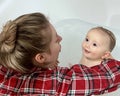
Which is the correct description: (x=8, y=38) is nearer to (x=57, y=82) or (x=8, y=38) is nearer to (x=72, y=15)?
(x=57, y=82)

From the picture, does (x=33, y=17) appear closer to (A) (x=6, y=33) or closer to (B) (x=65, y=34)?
(A) (x=6, y=33)

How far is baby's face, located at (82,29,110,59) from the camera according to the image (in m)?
0.99

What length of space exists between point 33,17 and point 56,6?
24.4 inches

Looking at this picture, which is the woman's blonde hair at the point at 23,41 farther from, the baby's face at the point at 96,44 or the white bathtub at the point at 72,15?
the white bathtub at the point at 72,15

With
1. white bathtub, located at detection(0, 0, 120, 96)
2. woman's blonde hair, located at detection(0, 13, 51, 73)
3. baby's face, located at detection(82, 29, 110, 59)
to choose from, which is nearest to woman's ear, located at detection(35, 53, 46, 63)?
woman's blonde hair, located at detection(0, 13, 51, 73)

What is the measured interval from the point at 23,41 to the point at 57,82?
0.46 ft

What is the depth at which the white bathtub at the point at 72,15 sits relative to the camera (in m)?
1.28

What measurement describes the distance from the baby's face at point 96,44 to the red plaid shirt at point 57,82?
12 cm

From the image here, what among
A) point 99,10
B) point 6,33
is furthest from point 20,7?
point 6,33

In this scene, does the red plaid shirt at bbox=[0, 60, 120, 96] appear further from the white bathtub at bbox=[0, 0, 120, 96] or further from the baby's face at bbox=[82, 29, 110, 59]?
the white bathtub at bbox=[0, 0, 120, 96]

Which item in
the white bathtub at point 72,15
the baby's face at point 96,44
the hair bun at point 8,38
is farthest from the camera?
the white bathtub at point 72,15

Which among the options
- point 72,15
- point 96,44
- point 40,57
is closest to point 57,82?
point 40,57

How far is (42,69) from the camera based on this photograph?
87cm

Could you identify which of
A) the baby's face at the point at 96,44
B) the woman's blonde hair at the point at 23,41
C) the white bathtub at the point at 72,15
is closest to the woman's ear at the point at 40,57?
the woman's blonde hair at the point at 23,41
